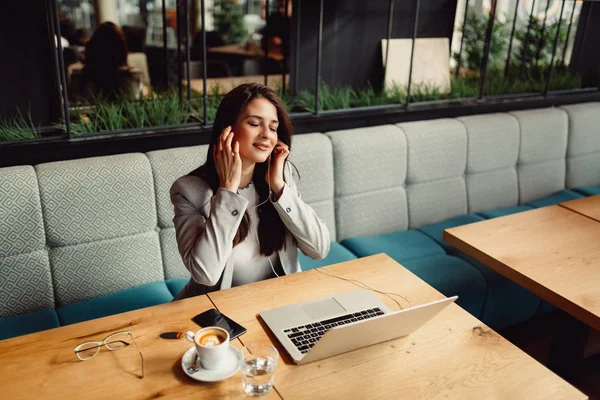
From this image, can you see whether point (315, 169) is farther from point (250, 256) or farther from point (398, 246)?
point (250, 256)

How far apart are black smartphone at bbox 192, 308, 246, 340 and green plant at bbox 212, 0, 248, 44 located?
5620 mm

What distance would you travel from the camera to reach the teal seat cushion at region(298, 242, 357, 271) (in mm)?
2566

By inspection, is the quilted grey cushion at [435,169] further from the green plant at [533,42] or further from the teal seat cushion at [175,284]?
the green plant at [533,42]

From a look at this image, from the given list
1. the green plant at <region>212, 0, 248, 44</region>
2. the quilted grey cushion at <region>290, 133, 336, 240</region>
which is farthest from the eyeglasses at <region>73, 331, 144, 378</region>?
the green plant at <region>212, 0, 248, 44</region>

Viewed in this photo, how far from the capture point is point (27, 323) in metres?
2.08

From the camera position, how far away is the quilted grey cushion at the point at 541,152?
3359 mm

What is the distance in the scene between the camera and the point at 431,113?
3.28 meters

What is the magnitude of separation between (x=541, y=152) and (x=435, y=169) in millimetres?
857

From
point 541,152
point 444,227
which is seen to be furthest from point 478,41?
point 444,227

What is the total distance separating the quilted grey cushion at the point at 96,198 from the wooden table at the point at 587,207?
187 cm

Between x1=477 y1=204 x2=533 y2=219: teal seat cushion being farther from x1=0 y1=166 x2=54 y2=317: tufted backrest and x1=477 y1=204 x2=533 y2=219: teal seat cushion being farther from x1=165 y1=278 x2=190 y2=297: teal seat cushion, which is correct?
x1=0 y1=166 x2=54 y2=317: tufted backrest

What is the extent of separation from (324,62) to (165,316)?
2.66 metres

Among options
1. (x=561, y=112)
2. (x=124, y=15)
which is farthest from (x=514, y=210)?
(x=124, y=15)

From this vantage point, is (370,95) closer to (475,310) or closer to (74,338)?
(475,310)
